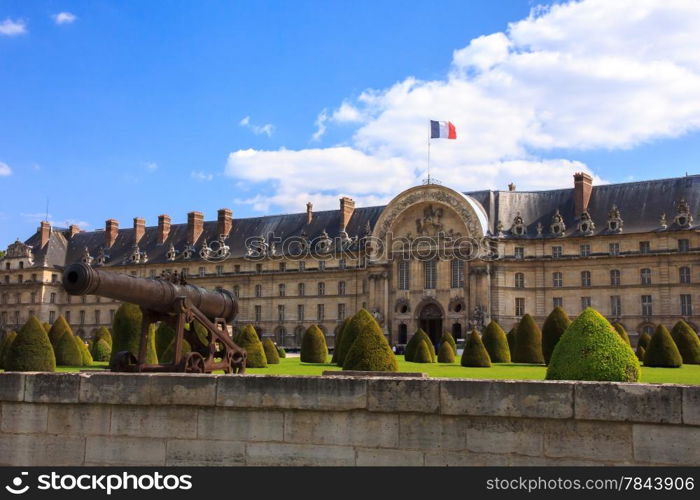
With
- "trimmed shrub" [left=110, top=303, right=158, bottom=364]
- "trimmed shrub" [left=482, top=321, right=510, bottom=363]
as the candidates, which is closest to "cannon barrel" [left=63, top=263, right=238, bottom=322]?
"trimmed shrub" [left=110, top=303, right=158, bottom=364]

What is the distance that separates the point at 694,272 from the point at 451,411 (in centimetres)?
4304

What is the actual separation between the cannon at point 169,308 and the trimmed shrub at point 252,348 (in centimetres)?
1151

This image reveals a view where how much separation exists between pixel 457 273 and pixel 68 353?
29388 mm

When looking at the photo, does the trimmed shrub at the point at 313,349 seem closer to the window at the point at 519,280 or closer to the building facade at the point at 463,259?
the building facade at the point at 463,259

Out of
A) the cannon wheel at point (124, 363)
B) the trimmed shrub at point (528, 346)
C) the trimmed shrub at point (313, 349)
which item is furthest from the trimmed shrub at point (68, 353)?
the cannon wheel at point (124, 363)

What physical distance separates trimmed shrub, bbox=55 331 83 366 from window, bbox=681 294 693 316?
3520 cm

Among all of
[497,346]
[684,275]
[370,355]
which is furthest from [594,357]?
[684,275]

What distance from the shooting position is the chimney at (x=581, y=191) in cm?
5131

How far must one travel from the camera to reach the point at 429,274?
52594mm

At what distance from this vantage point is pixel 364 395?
8.26 m

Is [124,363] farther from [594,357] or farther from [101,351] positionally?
[101,351]
